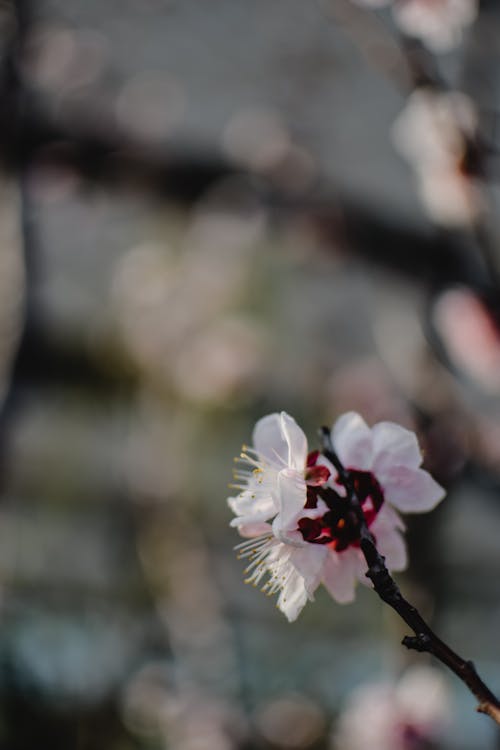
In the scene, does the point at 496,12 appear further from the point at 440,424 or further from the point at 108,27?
the point at 108,27

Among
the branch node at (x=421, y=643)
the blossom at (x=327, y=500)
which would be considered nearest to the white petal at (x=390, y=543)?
the blossom at (x=327, y=500)

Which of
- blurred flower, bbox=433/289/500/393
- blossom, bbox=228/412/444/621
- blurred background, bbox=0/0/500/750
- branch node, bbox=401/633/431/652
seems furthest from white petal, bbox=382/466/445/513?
blurred flower, bbox=433/289/500/393

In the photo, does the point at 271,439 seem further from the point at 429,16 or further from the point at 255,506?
the point at 429,16

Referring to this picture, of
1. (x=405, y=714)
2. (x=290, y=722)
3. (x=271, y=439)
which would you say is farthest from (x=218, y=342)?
(x=271, y=439)

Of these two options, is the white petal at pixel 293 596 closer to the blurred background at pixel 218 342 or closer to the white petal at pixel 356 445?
the white petal at pixel 356 445

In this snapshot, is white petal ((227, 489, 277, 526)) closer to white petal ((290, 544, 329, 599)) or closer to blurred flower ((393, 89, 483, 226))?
white petal ((290, 544, 329, 599))

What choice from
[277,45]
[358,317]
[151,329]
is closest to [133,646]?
[151,329]
